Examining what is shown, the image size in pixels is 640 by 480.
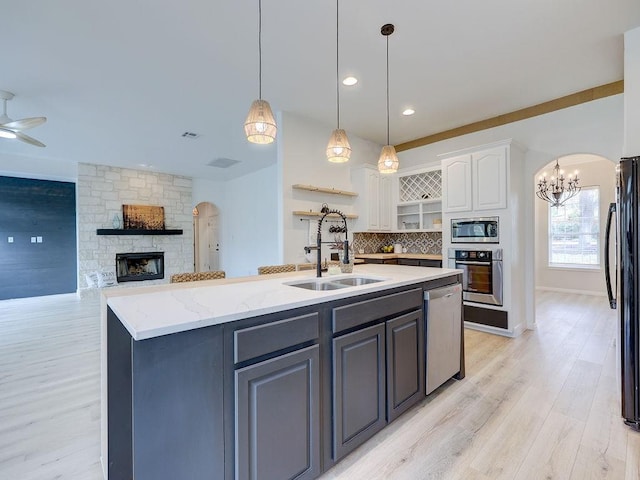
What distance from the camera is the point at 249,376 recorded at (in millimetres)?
1198

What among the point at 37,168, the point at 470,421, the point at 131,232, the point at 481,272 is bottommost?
the point at 470,421

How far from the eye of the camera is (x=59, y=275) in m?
6.83

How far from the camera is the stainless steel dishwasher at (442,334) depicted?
217 cm

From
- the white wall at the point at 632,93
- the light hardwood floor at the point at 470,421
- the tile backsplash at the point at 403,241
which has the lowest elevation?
the light hardwood floor at the point at 470,421

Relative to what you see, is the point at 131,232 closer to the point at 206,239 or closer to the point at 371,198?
the point at 206,239

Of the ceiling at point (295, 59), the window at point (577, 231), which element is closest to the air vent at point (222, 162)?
the ceiling at point (295, 59)

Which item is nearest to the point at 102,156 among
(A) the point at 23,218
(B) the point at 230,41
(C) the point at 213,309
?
(A) the point at 23,218

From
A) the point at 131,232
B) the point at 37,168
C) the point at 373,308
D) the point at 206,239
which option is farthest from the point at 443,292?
the point at 206,239

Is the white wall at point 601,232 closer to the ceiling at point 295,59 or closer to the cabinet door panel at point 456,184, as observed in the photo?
the cabinet door panel at point 456,184

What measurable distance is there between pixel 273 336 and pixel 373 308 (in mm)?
686

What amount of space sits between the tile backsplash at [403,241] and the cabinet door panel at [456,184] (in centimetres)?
92

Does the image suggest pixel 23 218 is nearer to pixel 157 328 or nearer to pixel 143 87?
pixel 143 87

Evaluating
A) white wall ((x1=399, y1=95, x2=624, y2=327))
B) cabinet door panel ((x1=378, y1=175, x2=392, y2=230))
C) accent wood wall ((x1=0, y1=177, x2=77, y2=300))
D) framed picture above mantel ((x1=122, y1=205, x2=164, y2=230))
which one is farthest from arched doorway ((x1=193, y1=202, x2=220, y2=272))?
white wall ((x1=399, y1=95, x2=624, y2=327))

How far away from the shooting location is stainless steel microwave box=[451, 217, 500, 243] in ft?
12.4
